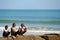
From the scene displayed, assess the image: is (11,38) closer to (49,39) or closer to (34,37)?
(34,37)

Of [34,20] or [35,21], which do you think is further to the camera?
[34,20]

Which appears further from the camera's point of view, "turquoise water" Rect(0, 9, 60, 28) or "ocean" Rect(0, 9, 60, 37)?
"turquoise water" Rect(0, 9, 60, 28)

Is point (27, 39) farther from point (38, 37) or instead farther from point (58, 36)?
point (58, 36)

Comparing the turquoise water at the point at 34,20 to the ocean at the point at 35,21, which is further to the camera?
the turquoise water at the point at 34,20

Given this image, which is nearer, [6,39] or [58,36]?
[6,39]

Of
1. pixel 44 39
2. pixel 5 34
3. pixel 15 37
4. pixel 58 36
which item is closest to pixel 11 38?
pixel 15 37

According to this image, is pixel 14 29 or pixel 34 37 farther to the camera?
pixel 14 29

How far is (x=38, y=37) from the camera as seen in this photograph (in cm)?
1135

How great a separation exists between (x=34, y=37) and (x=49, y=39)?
0.91m

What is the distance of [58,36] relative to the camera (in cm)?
1173

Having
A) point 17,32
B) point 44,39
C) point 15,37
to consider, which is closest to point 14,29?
point 17,32

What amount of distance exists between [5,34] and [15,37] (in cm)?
108

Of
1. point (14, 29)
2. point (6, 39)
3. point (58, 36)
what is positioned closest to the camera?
point (6, 39)

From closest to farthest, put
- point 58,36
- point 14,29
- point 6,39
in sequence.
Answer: point 6,39
point 58,36
point 14,29
